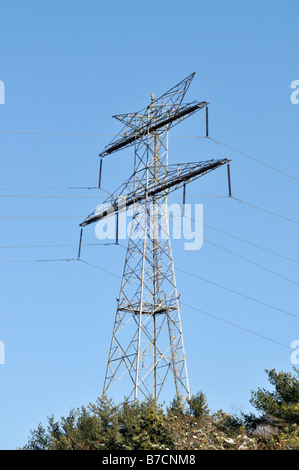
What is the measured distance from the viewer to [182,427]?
38438mm

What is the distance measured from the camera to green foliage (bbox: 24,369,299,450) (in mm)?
37250

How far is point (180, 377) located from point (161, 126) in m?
16.8

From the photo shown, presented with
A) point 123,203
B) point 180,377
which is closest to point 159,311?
point 180,377

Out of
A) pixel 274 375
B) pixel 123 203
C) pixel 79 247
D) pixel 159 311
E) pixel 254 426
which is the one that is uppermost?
pixel 123 203

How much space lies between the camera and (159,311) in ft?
148

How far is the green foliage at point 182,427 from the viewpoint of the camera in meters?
37.2

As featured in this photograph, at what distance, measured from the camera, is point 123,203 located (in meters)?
46.2
